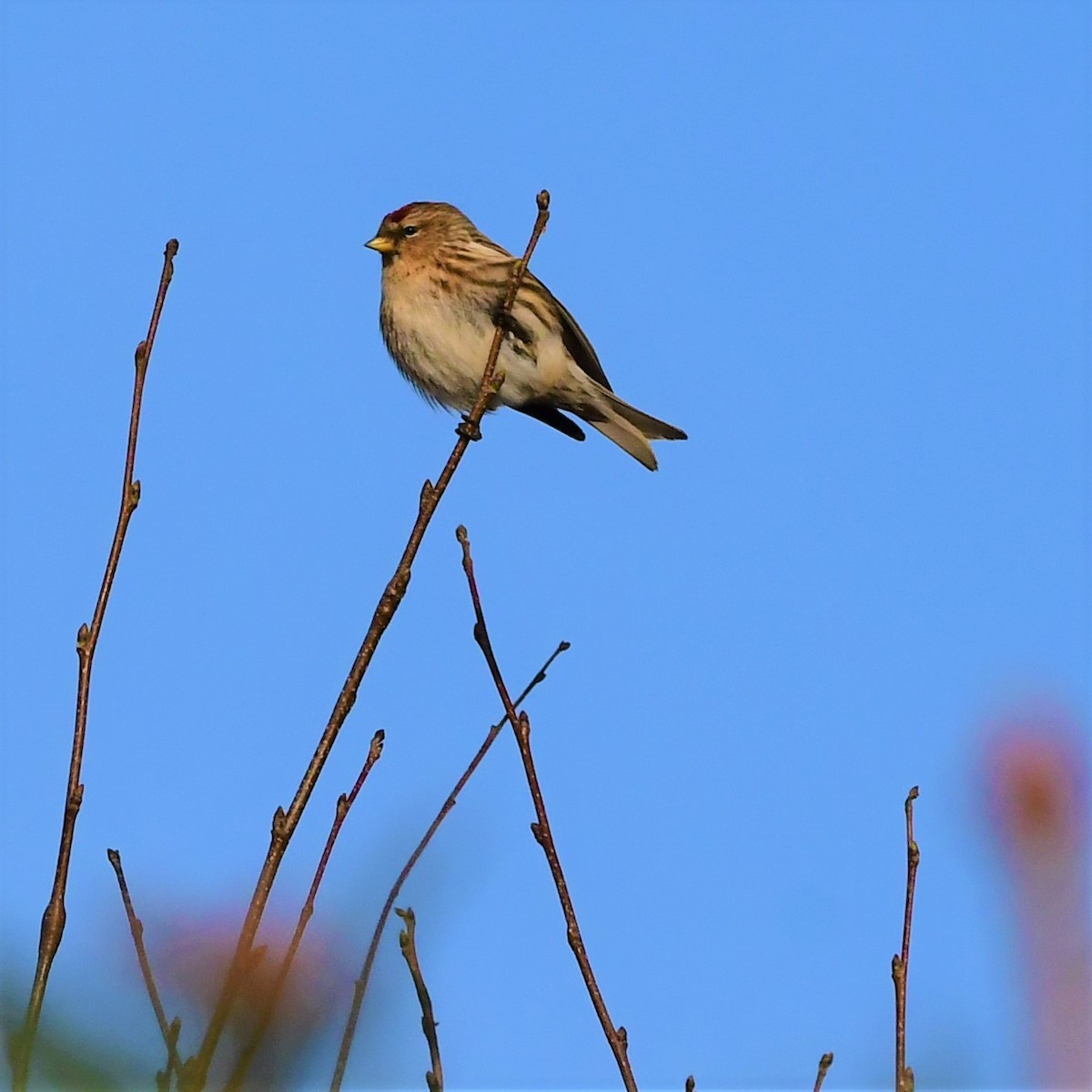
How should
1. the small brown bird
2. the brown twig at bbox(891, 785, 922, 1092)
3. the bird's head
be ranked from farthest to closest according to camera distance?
the bird's head → the small brown bird → the brown twig at bbox(891, 785, 922, 1092)

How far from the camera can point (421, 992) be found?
2.44 meters

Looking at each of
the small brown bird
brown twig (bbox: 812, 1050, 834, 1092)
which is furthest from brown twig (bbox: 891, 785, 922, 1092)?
the small brown bird

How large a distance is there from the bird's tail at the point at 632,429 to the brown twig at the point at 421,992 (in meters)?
4.96

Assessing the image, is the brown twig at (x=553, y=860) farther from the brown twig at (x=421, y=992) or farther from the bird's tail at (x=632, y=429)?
the bird's tail at (x=632, y=429)

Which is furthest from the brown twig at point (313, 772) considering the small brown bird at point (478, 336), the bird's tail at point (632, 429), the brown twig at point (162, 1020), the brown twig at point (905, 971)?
the bird's tail at point (632, 429)

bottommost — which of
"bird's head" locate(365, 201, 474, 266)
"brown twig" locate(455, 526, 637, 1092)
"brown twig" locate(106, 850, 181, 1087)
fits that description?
"brown twig" locate(106, 850, 181, 1087)

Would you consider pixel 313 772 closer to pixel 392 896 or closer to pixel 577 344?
pixel 392 896

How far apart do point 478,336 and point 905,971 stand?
467 cm

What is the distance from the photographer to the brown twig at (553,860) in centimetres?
246

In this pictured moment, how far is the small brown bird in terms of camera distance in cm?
688

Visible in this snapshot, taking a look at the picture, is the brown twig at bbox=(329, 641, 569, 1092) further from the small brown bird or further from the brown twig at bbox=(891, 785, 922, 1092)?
the small brown bird

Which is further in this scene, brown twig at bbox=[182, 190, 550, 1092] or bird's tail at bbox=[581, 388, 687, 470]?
bird's tail at bbox=[581, 388, 687, 470]

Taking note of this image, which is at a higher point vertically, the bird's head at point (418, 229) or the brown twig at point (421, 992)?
the bird's head at point (418, 229)

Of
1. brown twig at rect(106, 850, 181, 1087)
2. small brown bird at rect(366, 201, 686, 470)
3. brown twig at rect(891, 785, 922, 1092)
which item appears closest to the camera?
brown twig at rect(106, 850, 181, 1087)
